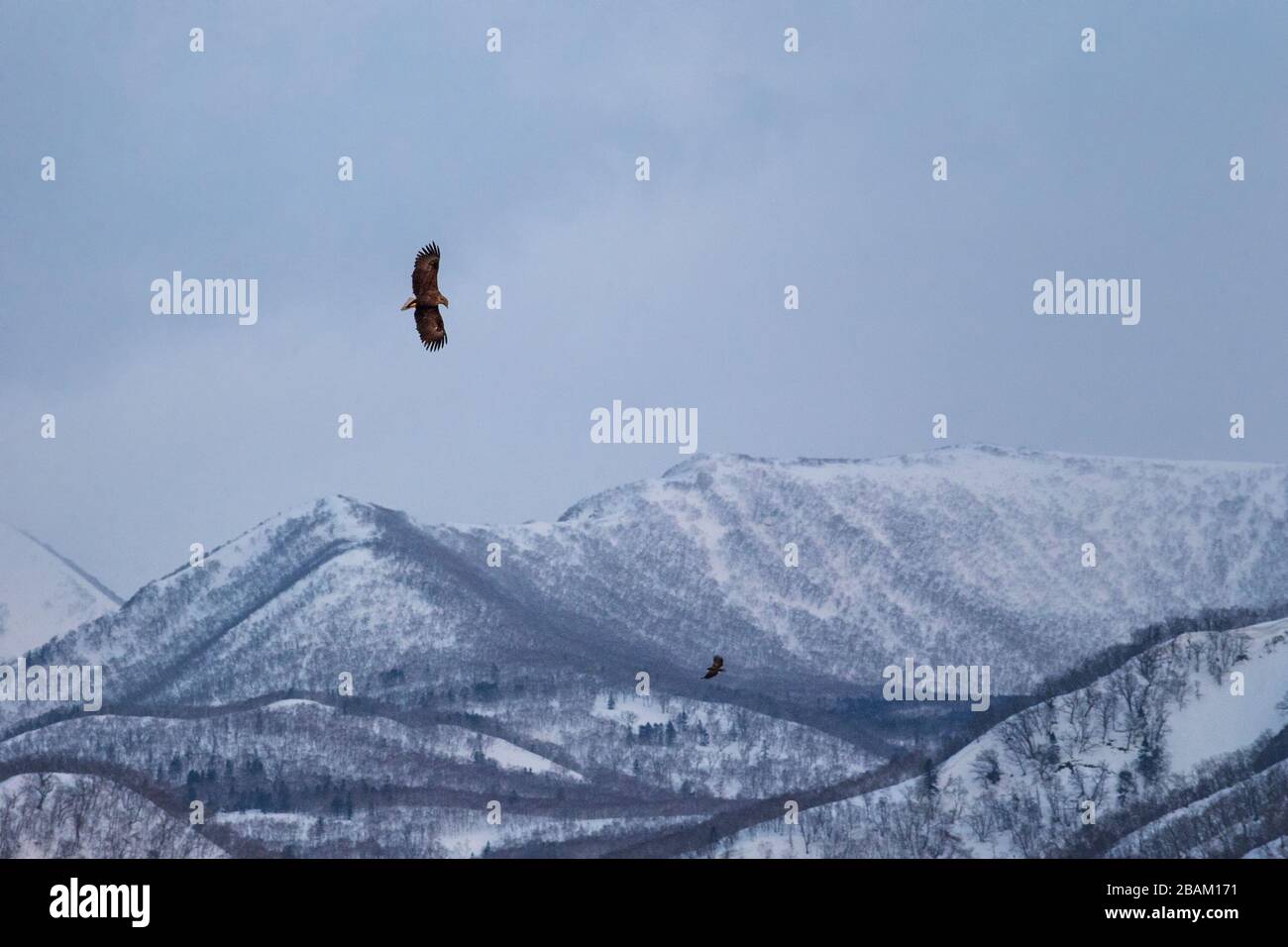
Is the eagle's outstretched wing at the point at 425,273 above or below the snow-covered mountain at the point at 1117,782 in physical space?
above

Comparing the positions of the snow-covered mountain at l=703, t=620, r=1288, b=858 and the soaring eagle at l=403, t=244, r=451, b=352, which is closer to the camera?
the soaring eagle at l=403, t=244, r=451, b=352

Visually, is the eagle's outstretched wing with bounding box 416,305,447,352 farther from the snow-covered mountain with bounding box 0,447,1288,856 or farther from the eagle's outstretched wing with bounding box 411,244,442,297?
the snow-covered mountain with bounding box 0,447,1288,856

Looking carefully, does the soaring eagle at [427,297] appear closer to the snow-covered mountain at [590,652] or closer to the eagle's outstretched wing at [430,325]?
the eagle's outstretched wing at [430,325]

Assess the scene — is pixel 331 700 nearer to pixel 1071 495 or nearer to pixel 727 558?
pixel 727 558

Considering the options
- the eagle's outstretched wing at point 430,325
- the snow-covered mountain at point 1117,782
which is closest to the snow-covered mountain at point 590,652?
the snow-covered mountain at point 1117,782

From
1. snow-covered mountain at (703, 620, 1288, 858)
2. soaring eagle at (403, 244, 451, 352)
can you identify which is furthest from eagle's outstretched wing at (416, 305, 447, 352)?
snow-covered mountain at (703, 620, 1288, 858)

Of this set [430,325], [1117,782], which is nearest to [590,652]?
[1117,782]
